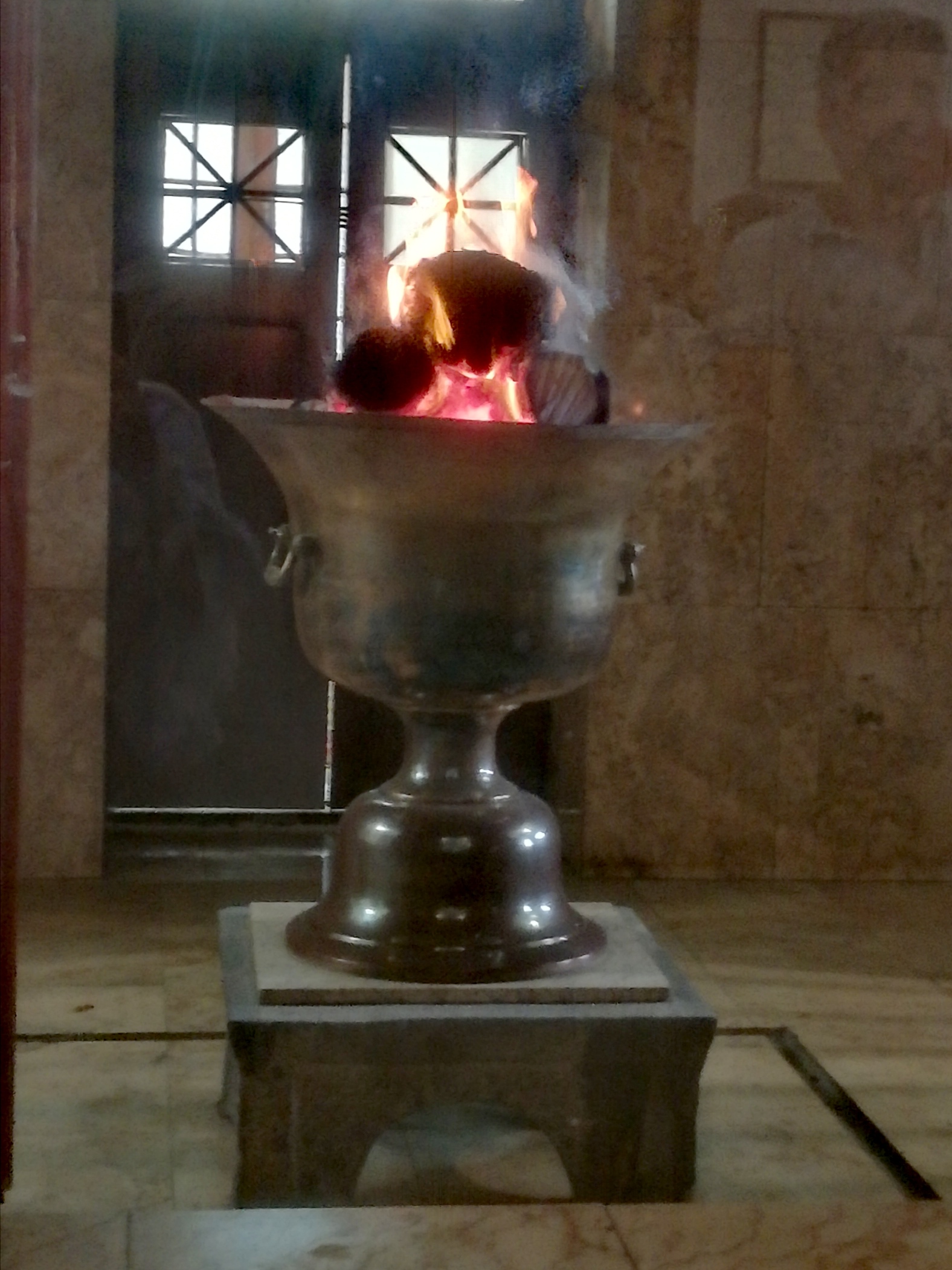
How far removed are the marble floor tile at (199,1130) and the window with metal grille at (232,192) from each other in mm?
2236

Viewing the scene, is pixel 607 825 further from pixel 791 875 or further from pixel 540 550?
pixel 540 550

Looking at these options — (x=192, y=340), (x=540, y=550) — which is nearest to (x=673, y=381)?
(x=192, y=340)

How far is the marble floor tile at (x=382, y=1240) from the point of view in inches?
87.8

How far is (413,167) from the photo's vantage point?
4621 mm

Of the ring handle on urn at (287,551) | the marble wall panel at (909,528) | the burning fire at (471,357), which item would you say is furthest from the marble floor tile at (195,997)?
the marble wall panel at (909,528)

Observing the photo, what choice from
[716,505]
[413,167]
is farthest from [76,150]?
[716,505]

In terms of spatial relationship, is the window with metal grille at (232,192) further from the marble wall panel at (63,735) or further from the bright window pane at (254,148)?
the marble wall panel at (63,735)

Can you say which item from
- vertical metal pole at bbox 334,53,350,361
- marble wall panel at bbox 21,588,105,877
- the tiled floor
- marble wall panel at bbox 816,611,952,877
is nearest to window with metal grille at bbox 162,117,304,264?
vertical metal pole at bbox 334,53,350,361

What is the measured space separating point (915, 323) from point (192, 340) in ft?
6.21

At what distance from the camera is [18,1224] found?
234 centimetres

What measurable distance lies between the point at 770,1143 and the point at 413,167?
283 centimetres

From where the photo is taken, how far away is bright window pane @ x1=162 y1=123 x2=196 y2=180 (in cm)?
454

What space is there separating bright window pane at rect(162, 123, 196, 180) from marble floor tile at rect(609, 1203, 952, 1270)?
3.07 meters

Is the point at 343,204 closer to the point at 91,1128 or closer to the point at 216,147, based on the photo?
the point at 216,147
